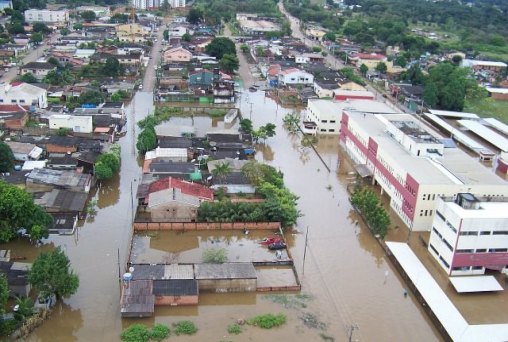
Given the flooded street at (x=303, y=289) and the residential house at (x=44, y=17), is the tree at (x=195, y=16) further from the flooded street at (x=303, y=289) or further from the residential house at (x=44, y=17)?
the flooded street at (x=303, y=289)

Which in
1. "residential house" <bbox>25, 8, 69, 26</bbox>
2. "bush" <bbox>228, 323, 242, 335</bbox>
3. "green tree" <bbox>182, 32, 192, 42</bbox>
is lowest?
"bush" <bbox>228, 323, 242, 335</bbox>

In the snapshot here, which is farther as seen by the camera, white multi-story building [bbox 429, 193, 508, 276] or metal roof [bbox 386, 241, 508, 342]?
white multi-story building [bbox 429, 193, 508, 276]

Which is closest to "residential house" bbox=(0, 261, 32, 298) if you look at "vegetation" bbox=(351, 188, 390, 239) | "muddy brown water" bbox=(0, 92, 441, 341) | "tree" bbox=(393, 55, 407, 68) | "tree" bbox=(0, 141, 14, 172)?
"muddy brown water" bbox=(0, 92, 441, 341)

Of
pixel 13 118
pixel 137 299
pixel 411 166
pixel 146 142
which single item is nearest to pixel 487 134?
pixel 411 166

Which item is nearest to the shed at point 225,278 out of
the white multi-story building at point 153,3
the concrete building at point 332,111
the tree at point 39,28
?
the concrete building at point 332,111

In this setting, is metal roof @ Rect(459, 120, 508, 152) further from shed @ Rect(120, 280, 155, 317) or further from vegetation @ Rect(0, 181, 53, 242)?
vegetation @ Rect(0, 181, 53, 242)
